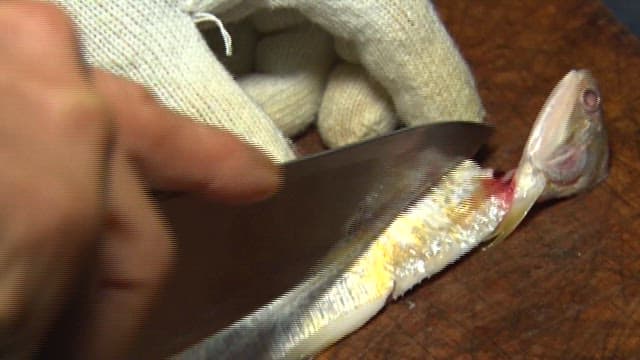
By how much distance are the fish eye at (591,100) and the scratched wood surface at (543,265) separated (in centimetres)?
5

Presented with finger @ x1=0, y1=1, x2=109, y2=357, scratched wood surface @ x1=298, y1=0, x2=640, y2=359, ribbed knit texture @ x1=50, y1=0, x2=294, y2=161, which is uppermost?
finger @ x1=0, y1=1, x2=109, y2=357

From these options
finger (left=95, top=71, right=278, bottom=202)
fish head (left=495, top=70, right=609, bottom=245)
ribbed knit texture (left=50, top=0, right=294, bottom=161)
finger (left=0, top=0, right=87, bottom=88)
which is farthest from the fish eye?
finger (left=0, top=0, right=87, bottom=88)

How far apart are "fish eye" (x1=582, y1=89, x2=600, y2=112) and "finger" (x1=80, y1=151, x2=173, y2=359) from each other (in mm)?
523

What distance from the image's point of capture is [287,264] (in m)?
0.74

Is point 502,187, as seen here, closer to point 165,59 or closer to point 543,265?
point 543,265

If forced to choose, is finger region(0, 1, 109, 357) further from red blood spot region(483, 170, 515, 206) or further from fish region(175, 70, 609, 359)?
red blood spot region(483, 170, 515, 206)

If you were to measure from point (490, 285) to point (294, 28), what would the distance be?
29 centimetres

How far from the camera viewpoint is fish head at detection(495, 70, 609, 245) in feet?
2.72

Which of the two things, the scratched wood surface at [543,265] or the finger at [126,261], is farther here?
the scratched wood surface at [543,265]

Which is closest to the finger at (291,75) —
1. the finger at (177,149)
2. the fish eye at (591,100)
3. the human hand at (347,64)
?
the human hand at (347,64)

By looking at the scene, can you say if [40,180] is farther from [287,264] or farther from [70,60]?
[287,264]

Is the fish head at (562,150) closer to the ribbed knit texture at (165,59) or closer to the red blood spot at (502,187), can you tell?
the red blood spot at (502,187)

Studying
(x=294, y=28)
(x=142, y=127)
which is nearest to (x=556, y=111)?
(x=294, y=28)

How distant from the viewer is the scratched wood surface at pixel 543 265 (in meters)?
0.80
